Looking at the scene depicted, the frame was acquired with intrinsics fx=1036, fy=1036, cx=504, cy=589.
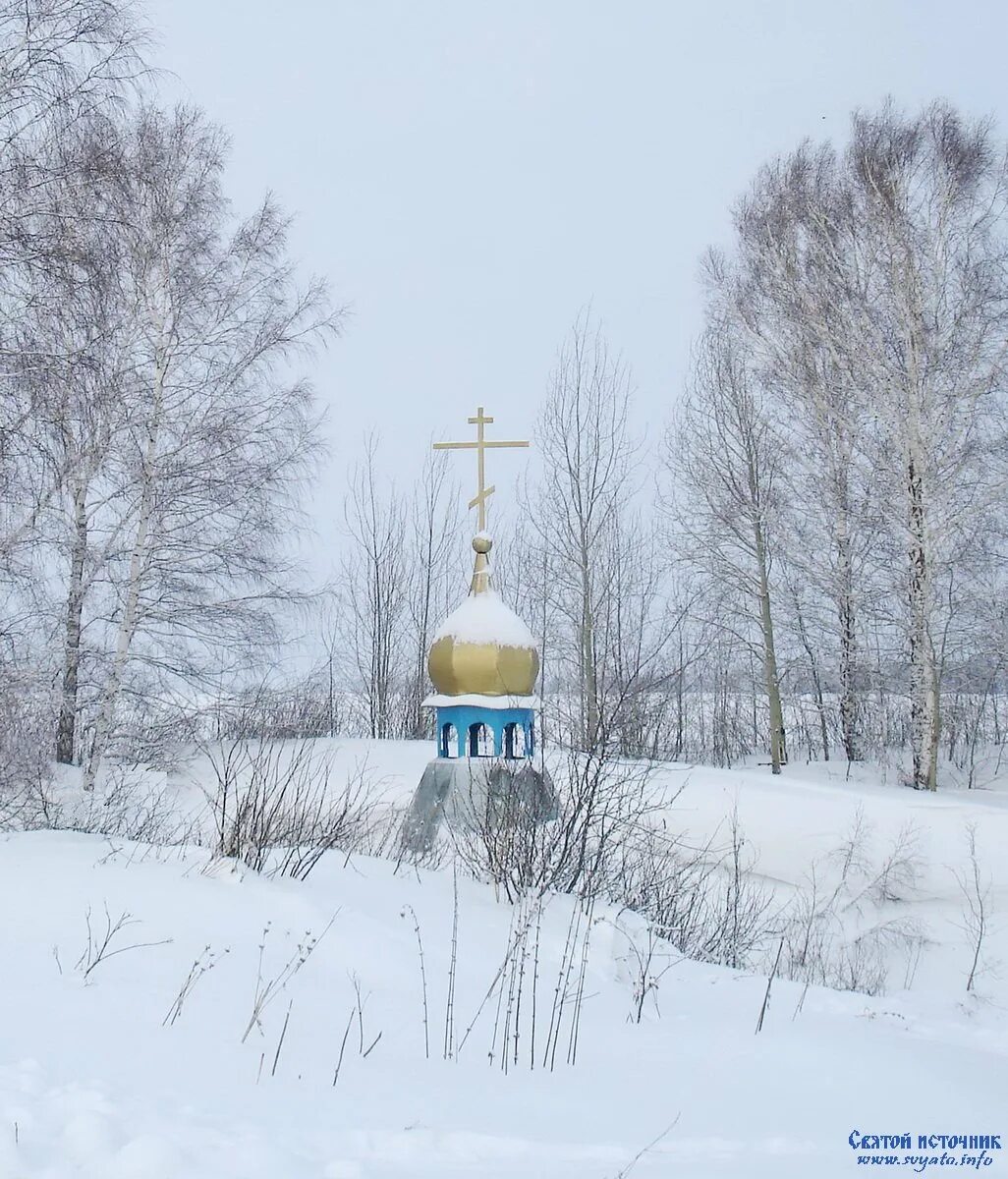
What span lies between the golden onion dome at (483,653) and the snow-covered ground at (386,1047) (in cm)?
349

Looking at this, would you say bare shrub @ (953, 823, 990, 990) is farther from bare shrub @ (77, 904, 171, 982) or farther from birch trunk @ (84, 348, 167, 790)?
birch trunk @ (84, 348, 167, 790)

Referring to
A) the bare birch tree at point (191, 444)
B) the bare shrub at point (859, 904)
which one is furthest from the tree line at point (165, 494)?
the bare shrub at point (859, 904)

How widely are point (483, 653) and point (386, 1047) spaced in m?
6.03

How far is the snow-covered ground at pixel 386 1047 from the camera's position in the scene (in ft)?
7.59

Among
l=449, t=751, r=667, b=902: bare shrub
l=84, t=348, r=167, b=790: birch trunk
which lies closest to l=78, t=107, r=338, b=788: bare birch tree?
l=84, t=348, r=167, b=790: birch trunk

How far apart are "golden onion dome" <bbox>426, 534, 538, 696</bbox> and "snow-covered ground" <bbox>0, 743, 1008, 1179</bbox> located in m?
3.49

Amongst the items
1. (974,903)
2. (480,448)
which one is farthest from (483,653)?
(974,903)

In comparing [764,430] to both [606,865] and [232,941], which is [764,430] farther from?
[232,941]

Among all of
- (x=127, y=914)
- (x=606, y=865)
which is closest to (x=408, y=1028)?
(x=127, y=914)

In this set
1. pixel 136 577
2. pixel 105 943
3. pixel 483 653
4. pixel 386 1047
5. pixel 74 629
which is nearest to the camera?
pixel 386 1047

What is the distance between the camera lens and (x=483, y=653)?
358 inches

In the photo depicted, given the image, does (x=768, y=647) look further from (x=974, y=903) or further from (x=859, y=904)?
(x=974, y=903)

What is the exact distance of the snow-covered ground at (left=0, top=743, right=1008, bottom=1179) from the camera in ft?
7.59

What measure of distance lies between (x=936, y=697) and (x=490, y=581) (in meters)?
6.32
